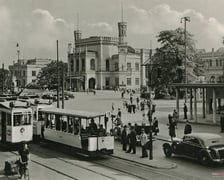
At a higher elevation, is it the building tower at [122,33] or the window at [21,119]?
the building tower at [122,33]

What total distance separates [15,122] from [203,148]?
32.5 feet

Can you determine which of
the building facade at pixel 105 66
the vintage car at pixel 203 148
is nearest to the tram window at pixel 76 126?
the vintage car at pixel 203 148

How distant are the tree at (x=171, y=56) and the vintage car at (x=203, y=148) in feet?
144

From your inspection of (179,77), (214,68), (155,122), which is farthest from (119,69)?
(155,122)

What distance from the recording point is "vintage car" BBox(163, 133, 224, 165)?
18.0m

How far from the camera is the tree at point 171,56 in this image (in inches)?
2525

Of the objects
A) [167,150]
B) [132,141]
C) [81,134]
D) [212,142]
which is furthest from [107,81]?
[212,142]

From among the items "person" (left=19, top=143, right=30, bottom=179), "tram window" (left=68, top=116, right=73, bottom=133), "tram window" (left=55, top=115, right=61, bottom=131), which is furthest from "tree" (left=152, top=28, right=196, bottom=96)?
"person" (left=19, top=143, right=30, bottom=179)

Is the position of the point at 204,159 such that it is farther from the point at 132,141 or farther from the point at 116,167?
the point at 132,141

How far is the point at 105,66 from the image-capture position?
125500mm

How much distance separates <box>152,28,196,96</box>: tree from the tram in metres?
42.1

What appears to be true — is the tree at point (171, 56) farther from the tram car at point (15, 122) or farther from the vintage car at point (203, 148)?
the vintage car at point (203, 148)

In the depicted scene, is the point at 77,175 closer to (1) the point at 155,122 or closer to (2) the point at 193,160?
(2) the point at 193,160

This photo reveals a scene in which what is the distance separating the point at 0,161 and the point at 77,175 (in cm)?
507
